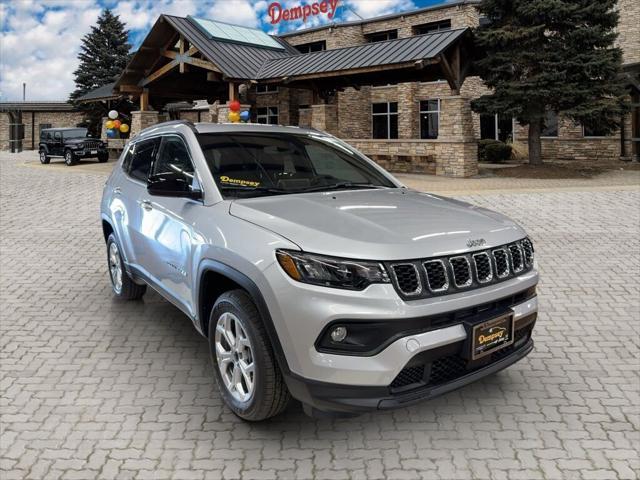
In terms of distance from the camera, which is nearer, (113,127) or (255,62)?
(255,62)

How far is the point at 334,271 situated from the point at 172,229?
5.76 ft

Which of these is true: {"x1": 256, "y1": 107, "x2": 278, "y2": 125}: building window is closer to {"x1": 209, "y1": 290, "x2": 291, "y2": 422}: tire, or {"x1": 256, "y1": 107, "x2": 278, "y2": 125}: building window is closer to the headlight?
{"x1": 209, "y1": 290, "x2": 291, "y2": 422}: tire

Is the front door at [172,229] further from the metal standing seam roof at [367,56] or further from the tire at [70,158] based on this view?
the tire at [70,158]

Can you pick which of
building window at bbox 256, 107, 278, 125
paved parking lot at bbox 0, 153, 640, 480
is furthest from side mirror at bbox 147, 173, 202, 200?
building window at bbox 256, 107, 278, 125

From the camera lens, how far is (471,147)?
67.7ft

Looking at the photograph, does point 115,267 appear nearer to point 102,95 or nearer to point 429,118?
point 429,118

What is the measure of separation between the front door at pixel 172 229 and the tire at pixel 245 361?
1.58 ft

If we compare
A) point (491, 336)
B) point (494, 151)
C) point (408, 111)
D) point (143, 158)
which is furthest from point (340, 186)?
point (408, 111)

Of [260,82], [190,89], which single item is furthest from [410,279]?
[190,89]

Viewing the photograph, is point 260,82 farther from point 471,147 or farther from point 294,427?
point 294,427

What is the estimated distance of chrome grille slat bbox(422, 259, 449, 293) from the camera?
3072 mm

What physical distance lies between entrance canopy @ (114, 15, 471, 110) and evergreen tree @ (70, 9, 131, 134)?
19754mm

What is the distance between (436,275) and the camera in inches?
122

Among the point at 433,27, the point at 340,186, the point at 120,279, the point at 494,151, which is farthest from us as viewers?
the point at 433,27
